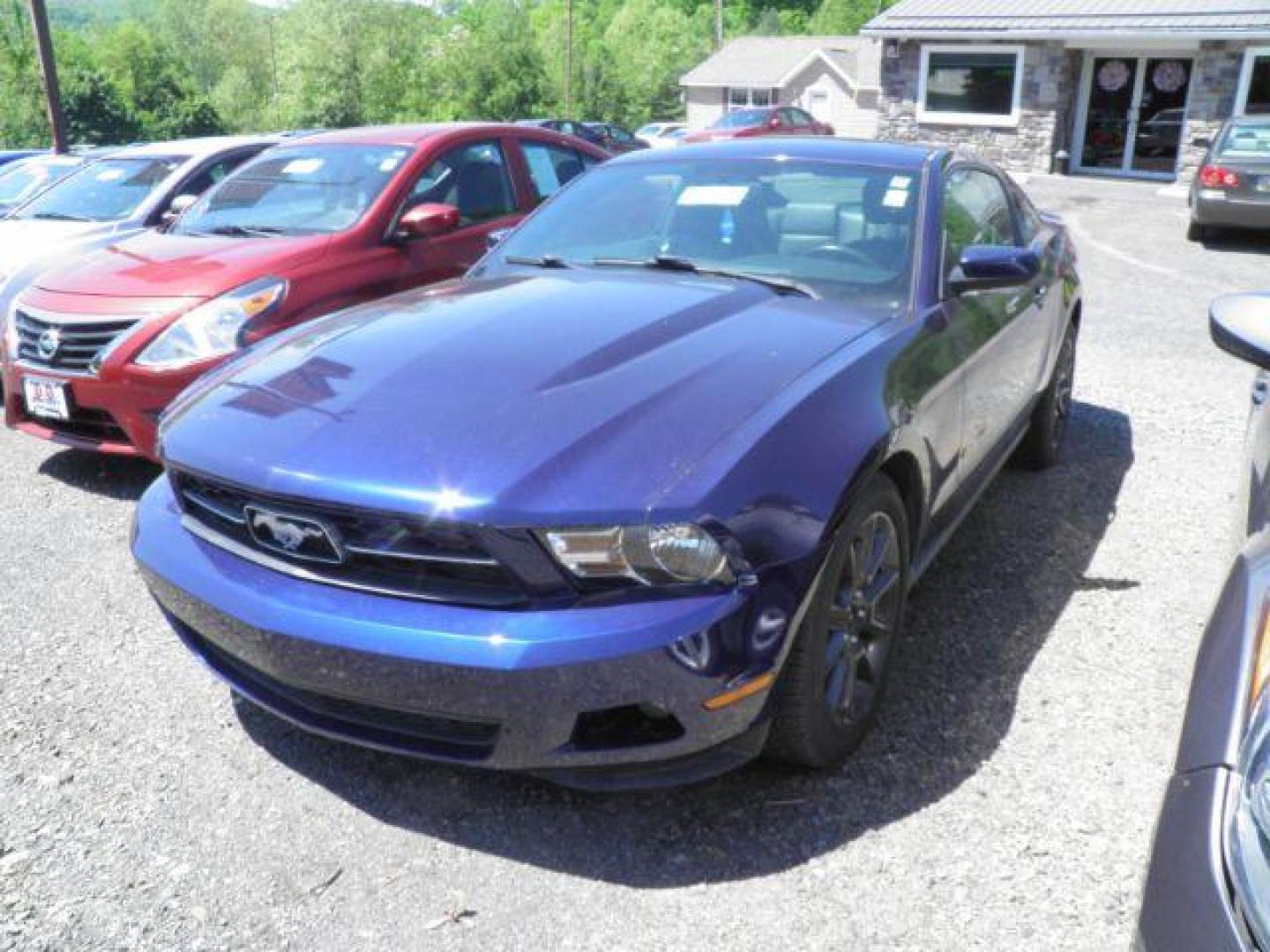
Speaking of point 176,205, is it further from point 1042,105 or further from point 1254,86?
point 1254,86

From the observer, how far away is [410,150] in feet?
18.8

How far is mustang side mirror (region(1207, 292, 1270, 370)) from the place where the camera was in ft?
7.47

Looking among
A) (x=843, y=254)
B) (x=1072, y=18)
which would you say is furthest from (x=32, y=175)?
(x=1072, y=18)

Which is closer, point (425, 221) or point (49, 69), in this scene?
point (425, 221)

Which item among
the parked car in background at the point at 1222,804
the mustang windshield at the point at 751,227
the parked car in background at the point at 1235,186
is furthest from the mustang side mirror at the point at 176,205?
the parked car in background at the point at 1235,186

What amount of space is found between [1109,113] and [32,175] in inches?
771

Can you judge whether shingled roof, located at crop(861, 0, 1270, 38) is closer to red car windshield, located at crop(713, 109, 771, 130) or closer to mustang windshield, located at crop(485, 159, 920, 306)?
red car windshield, located at crop(713, 109, 771, 130)

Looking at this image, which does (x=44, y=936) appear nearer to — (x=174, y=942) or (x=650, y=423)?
(x=174, y=942)

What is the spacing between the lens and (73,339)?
15.3 ft

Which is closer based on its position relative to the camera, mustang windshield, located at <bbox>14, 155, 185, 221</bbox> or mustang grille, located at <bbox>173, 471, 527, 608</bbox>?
mustang grille, located at <bbox>173, 471, 527, 608</bbox>

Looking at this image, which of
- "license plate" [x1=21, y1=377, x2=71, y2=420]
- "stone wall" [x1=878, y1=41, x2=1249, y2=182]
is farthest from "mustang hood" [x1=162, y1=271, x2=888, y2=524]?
"stone wall" [x1=878, y1=41, x2=1249, y2=182]

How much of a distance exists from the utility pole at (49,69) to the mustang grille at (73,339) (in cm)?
1226

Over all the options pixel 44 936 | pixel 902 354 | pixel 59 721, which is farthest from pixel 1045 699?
pixel 59 721

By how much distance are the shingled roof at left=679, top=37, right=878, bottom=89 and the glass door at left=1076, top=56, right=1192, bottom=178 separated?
3501 centimetres
